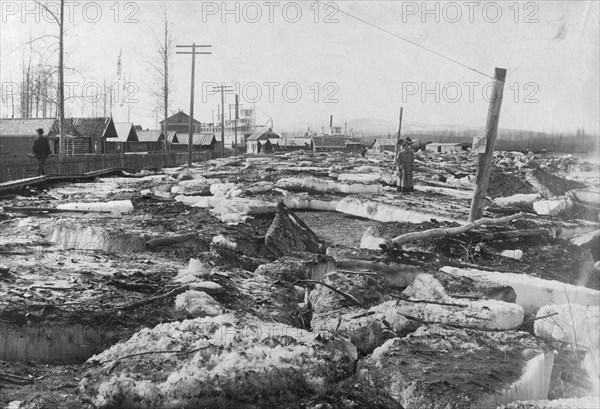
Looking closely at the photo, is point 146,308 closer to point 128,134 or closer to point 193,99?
point 193,99

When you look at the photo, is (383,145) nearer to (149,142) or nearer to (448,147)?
(448,147)

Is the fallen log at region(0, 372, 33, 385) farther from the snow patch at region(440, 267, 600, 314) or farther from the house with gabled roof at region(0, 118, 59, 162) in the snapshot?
the house with gabled roof at region(0, 118, 59, 162)

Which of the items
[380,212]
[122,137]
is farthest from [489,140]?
[122,137]

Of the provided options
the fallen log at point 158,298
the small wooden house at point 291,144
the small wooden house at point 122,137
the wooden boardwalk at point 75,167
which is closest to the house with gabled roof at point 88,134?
the wooden boardwalk at point 75,167

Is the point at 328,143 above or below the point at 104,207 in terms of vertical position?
above

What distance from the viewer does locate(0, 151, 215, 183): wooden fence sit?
15.9 meters

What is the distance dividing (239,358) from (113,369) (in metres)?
0.87

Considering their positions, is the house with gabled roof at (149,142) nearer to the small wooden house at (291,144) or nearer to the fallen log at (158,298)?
the small wooden house at (291,144)

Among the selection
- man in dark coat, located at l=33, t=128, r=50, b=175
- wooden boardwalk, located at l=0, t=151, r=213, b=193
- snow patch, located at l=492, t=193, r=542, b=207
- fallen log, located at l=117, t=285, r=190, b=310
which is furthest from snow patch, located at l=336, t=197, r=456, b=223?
man in dark coat, located at l=33, t=128, r=50, b=175

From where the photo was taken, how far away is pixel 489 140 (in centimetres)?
907

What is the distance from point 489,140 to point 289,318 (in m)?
5.59

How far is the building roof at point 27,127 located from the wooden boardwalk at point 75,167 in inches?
264

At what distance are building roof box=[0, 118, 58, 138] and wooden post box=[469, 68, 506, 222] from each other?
29071 millimetres

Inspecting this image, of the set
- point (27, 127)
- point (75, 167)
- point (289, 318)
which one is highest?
point (27, 127)
